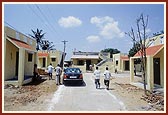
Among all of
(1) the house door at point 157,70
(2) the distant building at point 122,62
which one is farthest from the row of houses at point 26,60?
(2) the distant building at point 122,62

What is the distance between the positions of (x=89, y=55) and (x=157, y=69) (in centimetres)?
2742

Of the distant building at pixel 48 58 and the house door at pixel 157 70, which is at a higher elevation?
the distant building at pixel 48 58

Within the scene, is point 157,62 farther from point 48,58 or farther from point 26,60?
point 48,58

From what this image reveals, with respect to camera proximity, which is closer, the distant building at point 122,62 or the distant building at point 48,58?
the distant building at point 48,58

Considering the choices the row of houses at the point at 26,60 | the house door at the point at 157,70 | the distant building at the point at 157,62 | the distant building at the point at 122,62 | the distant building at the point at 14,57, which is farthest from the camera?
the distant building at the point at 122,62

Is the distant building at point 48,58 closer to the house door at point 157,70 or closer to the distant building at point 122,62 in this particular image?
the distant building at point 122,62

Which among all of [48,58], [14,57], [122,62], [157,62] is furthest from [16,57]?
[122,62]

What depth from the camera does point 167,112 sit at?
627 centimetres

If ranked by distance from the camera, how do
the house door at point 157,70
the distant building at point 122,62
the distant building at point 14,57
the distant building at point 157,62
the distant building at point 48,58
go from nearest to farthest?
the distant building at point 157,62 → the distant building at point 14,57 → the house door at point 157,70 → the distant building at point 48,58 → the distant building at point 122,62

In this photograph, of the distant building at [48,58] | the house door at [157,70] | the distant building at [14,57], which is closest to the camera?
the distant building at [14,57]

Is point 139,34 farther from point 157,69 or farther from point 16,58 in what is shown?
point 16,58

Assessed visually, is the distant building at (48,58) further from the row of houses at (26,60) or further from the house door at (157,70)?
the house door at (157,70)

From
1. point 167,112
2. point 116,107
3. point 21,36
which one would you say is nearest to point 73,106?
point 116,107

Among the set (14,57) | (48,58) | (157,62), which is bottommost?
(157,62)
